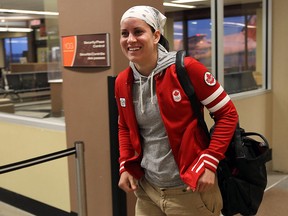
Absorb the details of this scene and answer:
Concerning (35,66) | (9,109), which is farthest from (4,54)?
(9,109)

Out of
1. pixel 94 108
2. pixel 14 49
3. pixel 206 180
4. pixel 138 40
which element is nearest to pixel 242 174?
pixel 206 180

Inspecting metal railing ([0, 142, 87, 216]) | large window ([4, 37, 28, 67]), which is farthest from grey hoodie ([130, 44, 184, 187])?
large window ([4, 37, 28, 67])

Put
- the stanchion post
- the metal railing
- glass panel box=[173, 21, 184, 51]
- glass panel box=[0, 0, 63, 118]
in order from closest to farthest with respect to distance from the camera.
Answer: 1. the metal railing
2. the stanchion post
3. glass panel box=[0, 0, 63, 118]
4. glass panel box=[173, 21, 184, 51]

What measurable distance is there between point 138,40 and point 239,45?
4.72 m

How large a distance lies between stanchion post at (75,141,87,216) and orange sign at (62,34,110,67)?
0.53 meters

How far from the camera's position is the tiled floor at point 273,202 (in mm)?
3158

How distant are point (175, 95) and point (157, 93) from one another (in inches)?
2.8

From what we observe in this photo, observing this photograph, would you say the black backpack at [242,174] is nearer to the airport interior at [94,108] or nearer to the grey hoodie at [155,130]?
the grey hoodie at [155,130]

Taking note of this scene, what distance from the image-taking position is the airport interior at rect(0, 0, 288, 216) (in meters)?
2.40

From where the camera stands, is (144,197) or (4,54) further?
(4,54)

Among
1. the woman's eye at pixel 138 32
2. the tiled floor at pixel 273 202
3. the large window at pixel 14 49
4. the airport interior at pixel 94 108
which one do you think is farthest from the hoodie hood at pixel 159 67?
the large window at pixel 14 49

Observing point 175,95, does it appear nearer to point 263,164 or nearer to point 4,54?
point 263,164

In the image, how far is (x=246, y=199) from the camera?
5.10ft

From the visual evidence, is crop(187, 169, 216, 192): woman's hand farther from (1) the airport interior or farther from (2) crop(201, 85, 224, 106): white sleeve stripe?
(1) the airport interior
